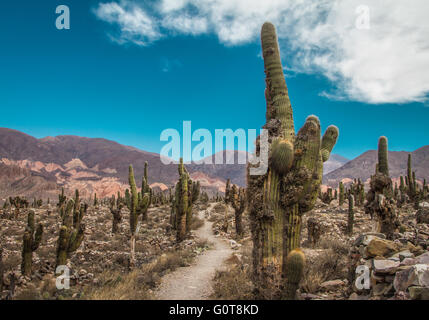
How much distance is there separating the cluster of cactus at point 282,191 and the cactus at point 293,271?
55 mm

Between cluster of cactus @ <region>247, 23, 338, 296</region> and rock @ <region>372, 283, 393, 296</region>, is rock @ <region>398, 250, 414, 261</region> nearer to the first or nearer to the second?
rock @ <region>372, 283, 393, 296</region>

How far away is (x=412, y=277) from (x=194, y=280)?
591cm

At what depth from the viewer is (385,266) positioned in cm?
507

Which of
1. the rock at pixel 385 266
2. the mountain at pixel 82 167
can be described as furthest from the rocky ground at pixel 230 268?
the mountain at pixel 82 167

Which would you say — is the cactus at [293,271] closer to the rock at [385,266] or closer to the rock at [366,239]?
the rock at [385,266]

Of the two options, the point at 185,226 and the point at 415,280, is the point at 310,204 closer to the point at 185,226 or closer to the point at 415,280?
the point at 415,280

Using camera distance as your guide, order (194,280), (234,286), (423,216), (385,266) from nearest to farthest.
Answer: (385,266)
(234,286)
(194,280)
(423,216)

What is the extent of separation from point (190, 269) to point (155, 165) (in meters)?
114

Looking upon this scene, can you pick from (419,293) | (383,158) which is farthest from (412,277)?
(383,158)

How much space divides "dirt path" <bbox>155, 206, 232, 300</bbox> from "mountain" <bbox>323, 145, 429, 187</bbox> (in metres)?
89.0

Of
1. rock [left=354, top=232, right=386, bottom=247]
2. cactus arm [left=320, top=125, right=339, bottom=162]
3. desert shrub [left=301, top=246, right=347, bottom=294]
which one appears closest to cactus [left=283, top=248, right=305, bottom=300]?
desert shrub [left=301, top=246, right=347, bottom=294]

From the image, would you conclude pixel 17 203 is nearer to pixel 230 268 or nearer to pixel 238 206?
pixel 238 206

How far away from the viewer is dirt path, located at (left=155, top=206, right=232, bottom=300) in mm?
7039
